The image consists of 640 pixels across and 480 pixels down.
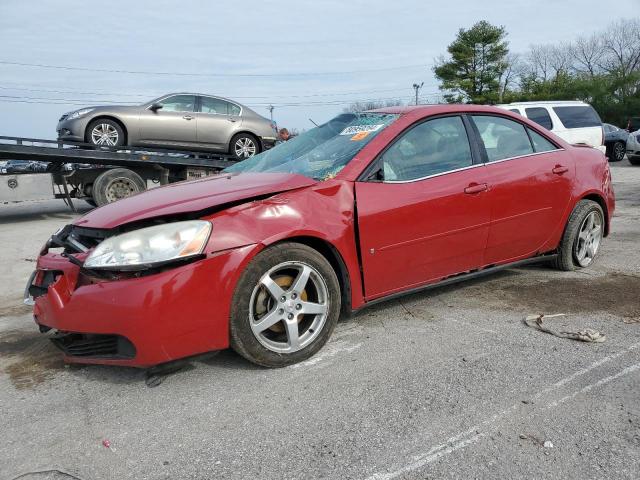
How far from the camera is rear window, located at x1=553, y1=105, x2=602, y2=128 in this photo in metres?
11.6

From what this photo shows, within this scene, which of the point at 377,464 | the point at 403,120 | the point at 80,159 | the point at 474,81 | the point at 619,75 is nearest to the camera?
the point at 377,464

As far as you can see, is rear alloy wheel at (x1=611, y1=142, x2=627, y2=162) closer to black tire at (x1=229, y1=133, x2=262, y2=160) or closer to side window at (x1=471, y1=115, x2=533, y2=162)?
black tire at (x1=229, y1=133, x2=262, y2=160)

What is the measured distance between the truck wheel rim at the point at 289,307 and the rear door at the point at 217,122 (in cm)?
867

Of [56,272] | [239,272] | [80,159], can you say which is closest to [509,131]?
[239,272]

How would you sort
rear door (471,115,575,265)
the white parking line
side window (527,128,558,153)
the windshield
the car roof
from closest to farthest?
1. the white parking line
2. the windshield
3. the car roof
4. rear door (471,115,575,265)
5. side window (527,128,558,153)

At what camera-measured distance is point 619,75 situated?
4347 cm

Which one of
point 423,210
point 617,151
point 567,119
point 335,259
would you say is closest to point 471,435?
point 335,259

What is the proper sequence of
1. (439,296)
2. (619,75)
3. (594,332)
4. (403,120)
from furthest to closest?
1. (619,75)
2. (439,296)
3. (403,120)
4. (594,332)

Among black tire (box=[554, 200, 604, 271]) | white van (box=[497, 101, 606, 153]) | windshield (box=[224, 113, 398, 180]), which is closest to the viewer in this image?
windshield (box=[224, 113, 398, 180])

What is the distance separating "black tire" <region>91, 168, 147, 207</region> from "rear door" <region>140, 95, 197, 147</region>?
772 mm

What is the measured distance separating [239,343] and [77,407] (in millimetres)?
843

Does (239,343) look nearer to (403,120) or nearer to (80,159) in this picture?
(403,120)

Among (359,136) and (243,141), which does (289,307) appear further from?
(243,141)

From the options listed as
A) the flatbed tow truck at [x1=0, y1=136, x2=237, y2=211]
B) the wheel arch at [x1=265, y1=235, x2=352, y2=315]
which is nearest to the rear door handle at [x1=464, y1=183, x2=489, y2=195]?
the wheel arch at [x1=265, y1=235, x2=352, y2=315]
